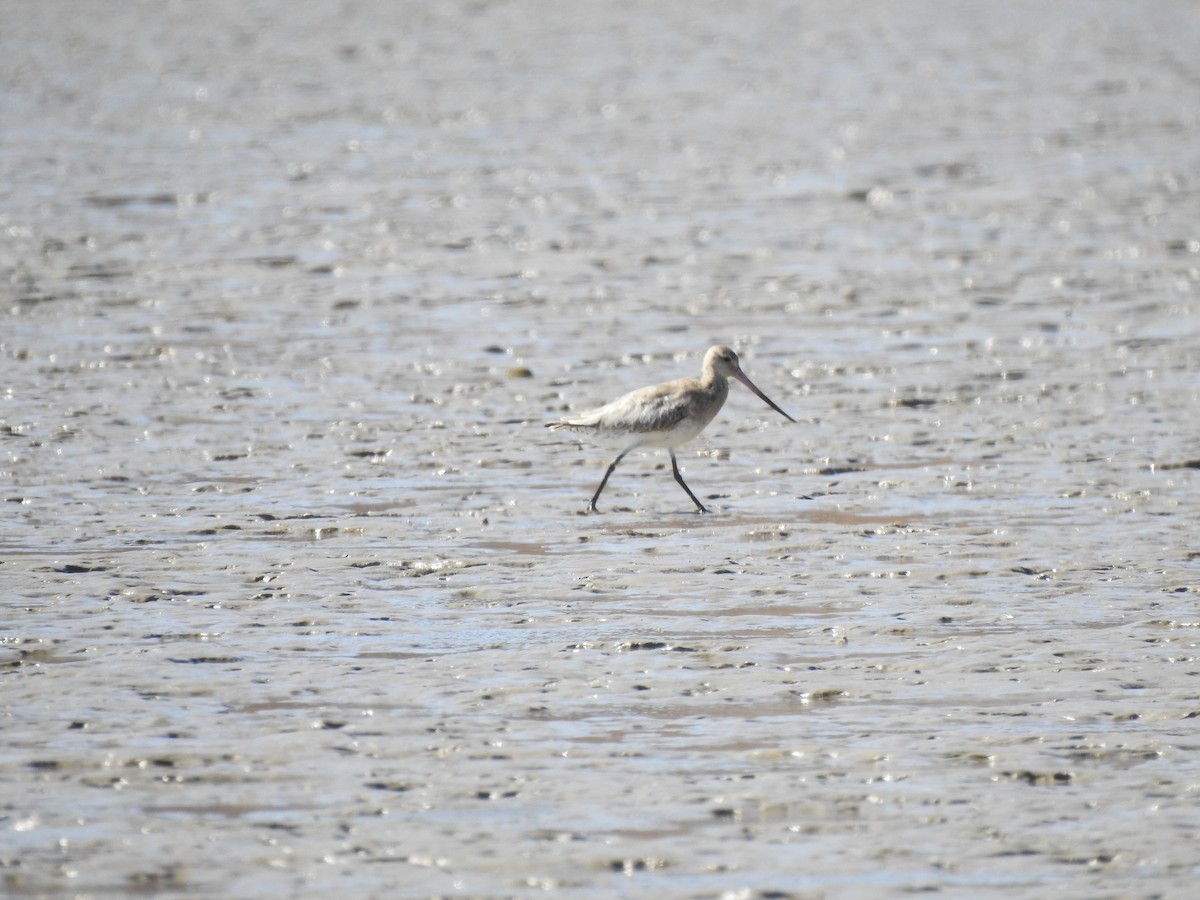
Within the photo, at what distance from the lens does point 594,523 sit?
10664mm

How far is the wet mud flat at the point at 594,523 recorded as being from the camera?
21.5ft

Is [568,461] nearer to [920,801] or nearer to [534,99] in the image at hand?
[920,801]

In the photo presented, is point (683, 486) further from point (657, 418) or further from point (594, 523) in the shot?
point (594, 523)

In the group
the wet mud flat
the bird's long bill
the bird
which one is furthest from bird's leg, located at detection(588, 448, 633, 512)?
the bird's long bill

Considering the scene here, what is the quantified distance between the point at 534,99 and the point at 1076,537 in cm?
2121

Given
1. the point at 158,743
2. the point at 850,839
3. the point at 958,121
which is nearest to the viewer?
the point at 850,839

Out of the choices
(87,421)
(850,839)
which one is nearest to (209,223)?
(87,421)

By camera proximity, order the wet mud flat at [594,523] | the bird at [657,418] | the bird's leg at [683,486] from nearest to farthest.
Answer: the wet mud flat at [594,523]
the bird's leg at [683,486]
the bird at [657,418]

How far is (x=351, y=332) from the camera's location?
15.6 meters

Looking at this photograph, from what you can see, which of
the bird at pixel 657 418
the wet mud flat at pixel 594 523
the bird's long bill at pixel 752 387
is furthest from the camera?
the bird's long bill at pixel 752 387

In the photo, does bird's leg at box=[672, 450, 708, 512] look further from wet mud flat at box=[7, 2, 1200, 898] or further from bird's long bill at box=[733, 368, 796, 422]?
bird's long bill at box=[733, 368, 796, 422]

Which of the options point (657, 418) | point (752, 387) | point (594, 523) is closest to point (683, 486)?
point (657, 418)

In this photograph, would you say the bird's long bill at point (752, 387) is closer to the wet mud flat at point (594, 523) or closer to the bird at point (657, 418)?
the wet mud flat at point (594, 523)

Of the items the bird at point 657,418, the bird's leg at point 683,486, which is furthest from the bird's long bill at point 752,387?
the bird's leg at point 683,486
